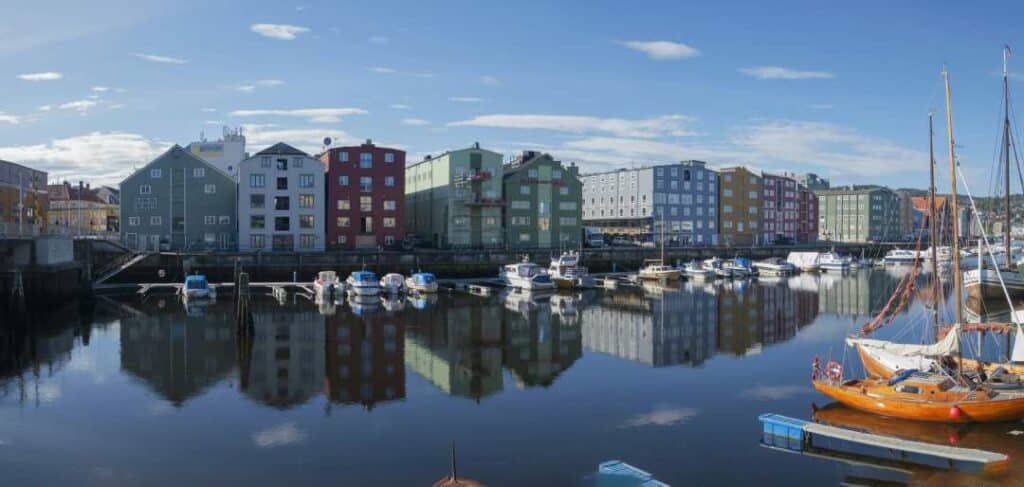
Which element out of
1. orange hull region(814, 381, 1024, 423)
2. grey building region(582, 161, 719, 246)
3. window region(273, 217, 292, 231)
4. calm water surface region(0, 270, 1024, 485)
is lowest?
calm water surface region(0, 270, 1024, 485)

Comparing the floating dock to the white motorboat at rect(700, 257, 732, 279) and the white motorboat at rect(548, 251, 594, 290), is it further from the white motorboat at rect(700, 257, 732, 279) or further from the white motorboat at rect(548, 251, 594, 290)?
the white motorboat at rect(700, 257, 732, 279)

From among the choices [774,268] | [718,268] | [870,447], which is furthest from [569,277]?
[870,447]

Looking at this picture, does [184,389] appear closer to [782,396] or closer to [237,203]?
[782,396]

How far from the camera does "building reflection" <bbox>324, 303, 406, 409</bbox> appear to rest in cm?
2719

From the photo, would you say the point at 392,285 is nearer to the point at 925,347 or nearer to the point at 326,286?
the point at 326,286

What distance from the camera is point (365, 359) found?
110 ft

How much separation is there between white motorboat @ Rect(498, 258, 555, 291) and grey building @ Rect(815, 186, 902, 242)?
397 feet

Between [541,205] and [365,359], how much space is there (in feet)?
209

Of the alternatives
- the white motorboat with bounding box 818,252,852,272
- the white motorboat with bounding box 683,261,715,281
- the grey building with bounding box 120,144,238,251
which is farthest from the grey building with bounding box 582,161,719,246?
the grey building with bounding box 120,144,238,251

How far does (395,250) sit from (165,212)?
24139 mm

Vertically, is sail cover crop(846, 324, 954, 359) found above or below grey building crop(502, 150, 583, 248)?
below

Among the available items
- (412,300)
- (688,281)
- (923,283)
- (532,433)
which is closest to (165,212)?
(412,300)

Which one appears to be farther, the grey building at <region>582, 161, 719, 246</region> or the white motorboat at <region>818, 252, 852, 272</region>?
the grey building at <region>582, 161, 719, 246</region>

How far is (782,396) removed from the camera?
26578mm
